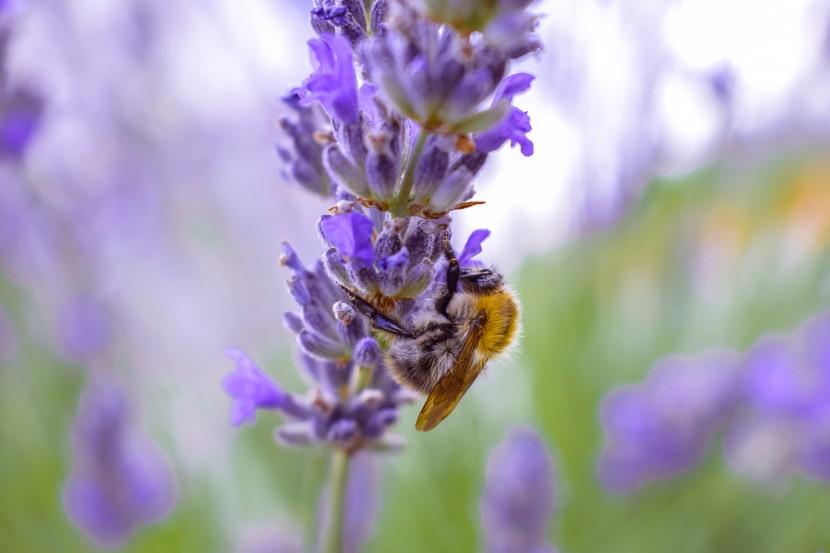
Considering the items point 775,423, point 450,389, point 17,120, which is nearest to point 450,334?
point 450,389

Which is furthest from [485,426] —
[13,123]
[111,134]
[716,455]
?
[111,134]

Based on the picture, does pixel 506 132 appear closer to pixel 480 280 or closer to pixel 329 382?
pixel 480 280

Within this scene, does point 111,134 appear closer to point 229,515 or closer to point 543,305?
point 229,515

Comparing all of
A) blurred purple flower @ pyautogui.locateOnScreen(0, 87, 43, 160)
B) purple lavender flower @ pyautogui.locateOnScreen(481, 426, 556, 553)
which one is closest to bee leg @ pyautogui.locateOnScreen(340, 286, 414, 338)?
purple lavender flower @ pyautogui.locateOnScreen(481, 426, 556, 553)

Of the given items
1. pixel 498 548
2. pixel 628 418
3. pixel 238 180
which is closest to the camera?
pixel 498 548

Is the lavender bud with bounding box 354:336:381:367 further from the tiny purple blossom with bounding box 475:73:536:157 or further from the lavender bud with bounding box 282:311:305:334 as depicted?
the tiny purple blossom with bounding box 475:73:536:157
